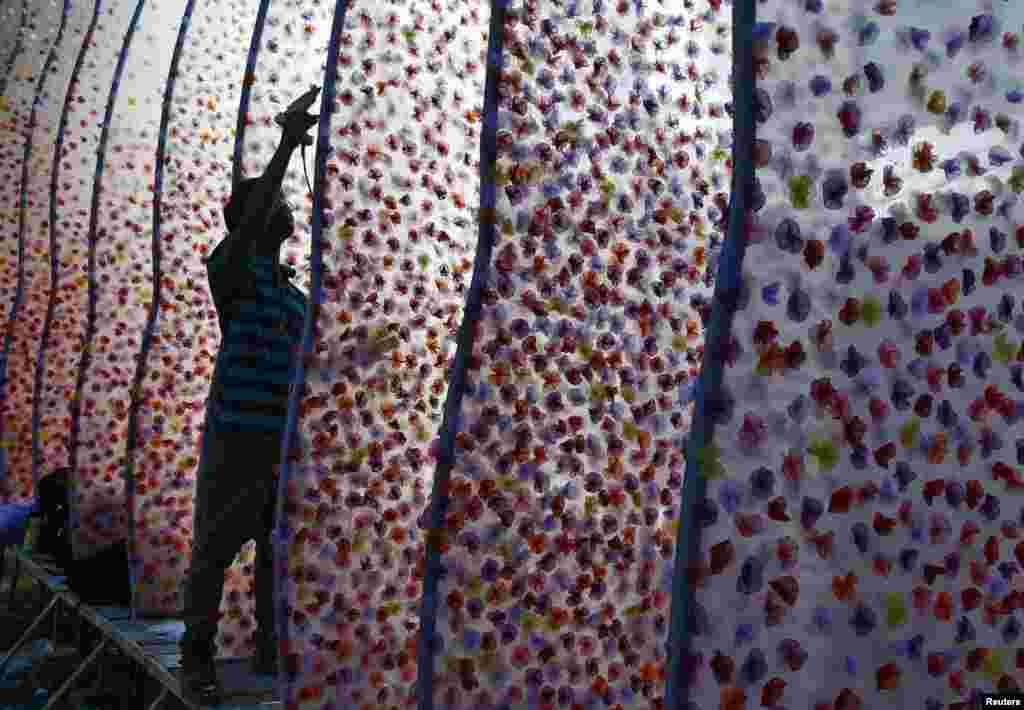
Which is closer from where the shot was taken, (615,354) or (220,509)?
(615,354)

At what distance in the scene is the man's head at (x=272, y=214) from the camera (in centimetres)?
363

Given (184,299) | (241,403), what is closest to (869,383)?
→ (241,403)

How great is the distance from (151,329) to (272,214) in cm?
140

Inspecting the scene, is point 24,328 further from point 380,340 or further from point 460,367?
point 460,367

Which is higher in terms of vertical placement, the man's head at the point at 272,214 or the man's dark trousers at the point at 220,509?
the man's head at the point at 272,214

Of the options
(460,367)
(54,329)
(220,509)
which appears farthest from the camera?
(54,329)

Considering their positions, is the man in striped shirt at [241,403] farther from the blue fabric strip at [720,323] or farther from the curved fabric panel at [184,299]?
the blue fabric strip at [720,323]

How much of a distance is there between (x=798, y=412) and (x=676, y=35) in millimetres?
1333

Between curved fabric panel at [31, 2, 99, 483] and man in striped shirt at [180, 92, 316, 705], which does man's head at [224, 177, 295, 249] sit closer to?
man in striped shirt at [180, 92, 316, 705]

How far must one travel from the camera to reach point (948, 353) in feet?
6.14

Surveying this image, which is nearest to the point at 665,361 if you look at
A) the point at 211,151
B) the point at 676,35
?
the point at 676,35

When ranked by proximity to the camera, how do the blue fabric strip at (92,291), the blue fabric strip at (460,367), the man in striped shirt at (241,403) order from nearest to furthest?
the blue fabric strip at (460,367) → the man in striped shirt at (241,403) → the blue fabric strip at (92,291)

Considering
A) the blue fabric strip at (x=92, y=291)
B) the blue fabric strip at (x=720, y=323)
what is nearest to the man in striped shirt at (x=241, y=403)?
the blue fabric strip at (x=92, y=291)

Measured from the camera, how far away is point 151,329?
4.82m
